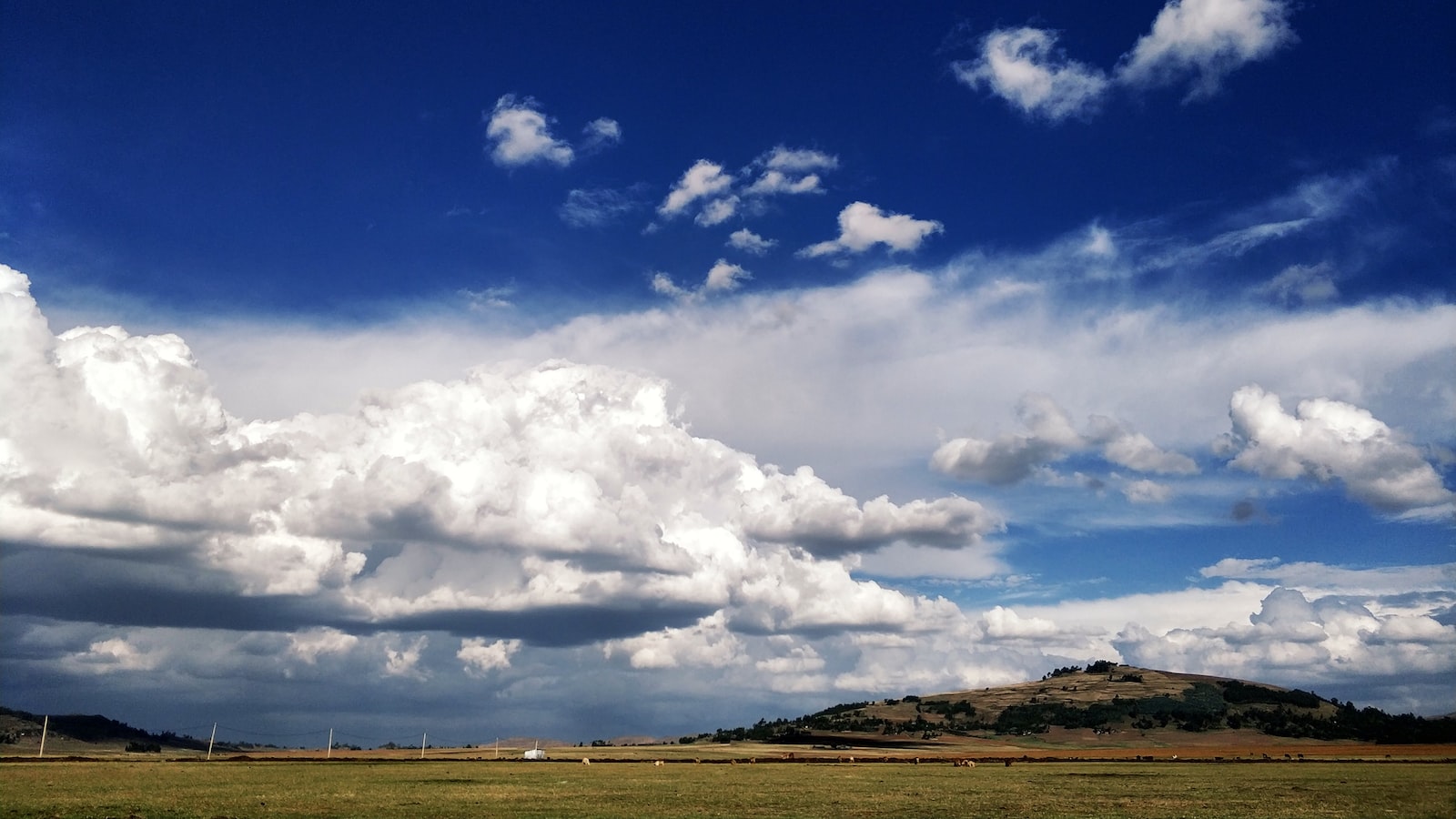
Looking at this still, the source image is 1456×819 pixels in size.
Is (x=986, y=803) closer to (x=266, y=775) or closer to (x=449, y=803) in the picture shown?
(x=449, y=803)

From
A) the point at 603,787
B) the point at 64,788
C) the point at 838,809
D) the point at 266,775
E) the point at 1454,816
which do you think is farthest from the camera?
the point at 266,775

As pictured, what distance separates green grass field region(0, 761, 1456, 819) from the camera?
56562mm

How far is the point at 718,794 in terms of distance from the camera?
238 ft

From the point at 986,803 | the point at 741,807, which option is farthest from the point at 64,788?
the point at 986,803

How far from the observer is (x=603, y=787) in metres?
82.9

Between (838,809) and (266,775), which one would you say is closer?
(838,809)

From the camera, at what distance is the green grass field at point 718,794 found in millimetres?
56562

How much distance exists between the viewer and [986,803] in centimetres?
6344

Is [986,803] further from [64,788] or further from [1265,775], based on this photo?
[64,788]

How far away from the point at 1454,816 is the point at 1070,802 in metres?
20.9

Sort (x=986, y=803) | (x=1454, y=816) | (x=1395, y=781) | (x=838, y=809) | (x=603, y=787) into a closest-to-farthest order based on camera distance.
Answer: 1. (x=1454, y=816)
2. (x=838, y=809)
3. (x=986, y=803)
4. (x=603, y=787)
5. (x=1395, y=781)

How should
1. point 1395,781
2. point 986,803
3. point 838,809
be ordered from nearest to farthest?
1. point 838,809
2. point 986,803
3. point 1395,781

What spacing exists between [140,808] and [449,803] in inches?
691

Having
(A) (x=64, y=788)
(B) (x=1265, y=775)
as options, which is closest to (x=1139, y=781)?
(B) (x=1265, y=775)
